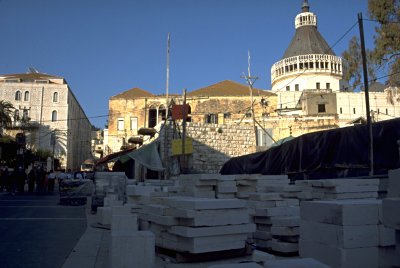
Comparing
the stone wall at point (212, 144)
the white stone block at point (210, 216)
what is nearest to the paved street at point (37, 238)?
the white stone block at point (210, 216)

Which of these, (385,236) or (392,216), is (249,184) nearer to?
(385,236)

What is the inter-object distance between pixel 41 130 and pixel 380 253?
6304 centimetres

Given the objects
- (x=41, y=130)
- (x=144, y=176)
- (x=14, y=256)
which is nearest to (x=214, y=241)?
(x=14, y=256)

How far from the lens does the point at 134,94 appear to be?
156 feet

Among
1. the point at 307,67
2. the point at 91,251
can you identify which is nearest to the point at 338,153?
the point at 91,251

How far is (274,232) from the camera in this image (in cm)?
671

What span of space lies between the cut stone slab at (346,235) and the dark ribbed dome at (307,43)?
6787cm

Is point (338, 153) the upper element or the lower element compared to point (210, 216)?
upper

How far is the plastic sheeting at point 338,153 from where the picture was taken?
35.9 ft

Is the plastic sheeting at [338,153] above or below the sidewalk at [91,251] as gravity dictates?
above

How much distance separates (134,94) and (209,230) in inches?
1707

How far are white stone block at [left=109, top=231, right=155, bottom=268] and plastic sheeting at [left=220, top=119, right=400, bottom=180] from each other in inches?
325

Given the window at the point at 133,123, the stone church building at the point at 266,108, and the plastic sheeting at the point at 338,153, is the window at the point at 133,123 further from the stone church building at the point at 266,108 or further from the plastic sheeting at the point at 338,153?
the plastic sheeting at the point at 338,153

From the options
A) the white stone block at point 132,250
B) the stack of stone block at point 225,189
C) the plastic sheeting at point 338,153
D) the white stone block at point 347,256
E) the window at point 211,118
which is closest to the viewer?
the white stone block at point 347,256
